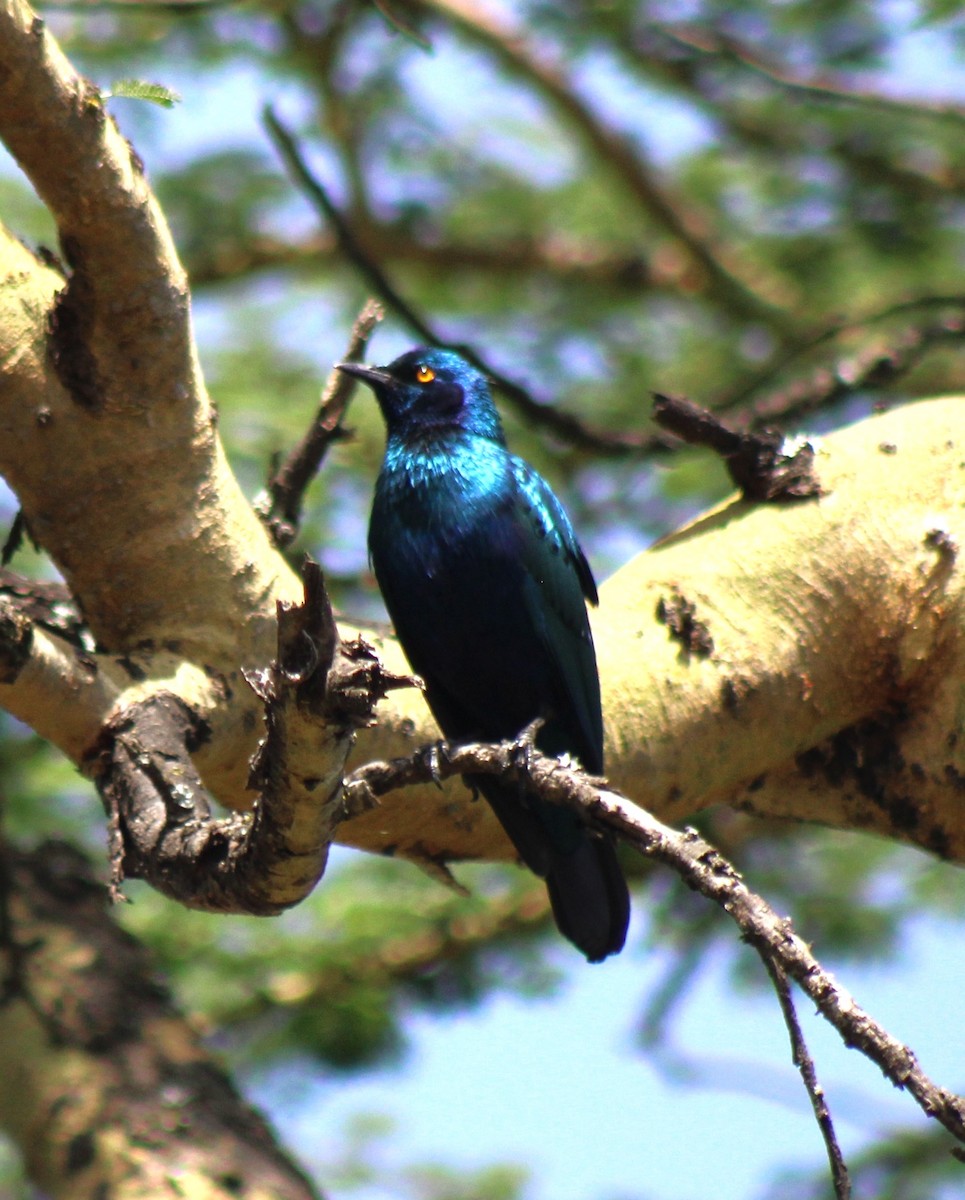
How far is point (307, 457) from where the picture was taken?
3.76 metres

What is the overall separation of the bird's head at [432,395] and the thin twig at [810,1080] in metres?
2.59

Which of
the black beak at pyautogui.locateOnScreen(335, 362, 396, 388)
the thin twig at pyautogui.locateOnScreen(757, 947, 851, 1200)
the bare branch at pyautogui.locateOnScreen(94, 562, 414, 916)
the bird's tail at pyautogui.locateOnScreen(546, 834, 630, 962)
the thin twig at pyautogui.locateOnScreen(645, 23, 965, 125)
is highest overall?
the thin twig at pyautogui.locateOnScreen(645, 23, 965, 125)

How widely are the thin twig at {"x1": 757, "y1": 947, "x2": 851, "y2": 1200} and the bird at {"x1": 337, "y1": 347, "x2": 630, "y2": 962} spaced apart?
62.5 inches

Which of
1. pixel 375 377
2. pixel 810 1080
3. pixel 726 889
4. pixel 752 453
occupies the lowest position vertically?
pixel 810 1080

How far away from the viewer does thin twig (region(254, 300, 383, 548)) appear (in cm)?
374

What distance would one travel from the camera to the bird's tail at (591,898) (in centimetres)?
392

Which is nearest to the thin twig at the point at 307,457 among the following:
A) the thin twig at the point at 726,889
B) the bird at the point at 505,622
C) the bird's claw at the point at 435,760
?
the bird at the point at 505,622

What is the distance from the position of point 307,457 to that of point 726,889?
1.94 metres

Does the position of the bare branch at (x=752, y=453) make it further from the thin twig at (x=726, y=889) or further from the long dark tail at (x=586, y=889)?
the thin twig at (x=726, y=889)

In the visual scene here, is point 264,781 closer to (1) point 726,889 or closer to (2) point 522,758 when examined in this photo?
(2) point 522,758

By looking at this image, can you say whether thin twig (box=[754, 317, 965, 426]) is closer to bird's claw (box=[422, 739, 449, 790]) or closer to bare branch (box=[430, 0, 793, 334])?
bird's claw (box=[422, 739, 449, 790])

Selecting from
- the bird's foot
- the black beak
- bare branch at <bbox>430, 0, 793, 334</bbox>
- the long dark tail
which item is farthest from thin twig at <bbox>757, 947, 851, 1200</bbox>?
bare branch at <bbox>430, 0, 793, 334</bbox>

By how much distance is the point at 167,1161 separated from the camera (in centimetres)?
398

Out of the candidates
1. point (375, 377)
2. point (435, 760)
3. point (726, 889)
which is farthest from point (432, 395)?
point (726, 889)
